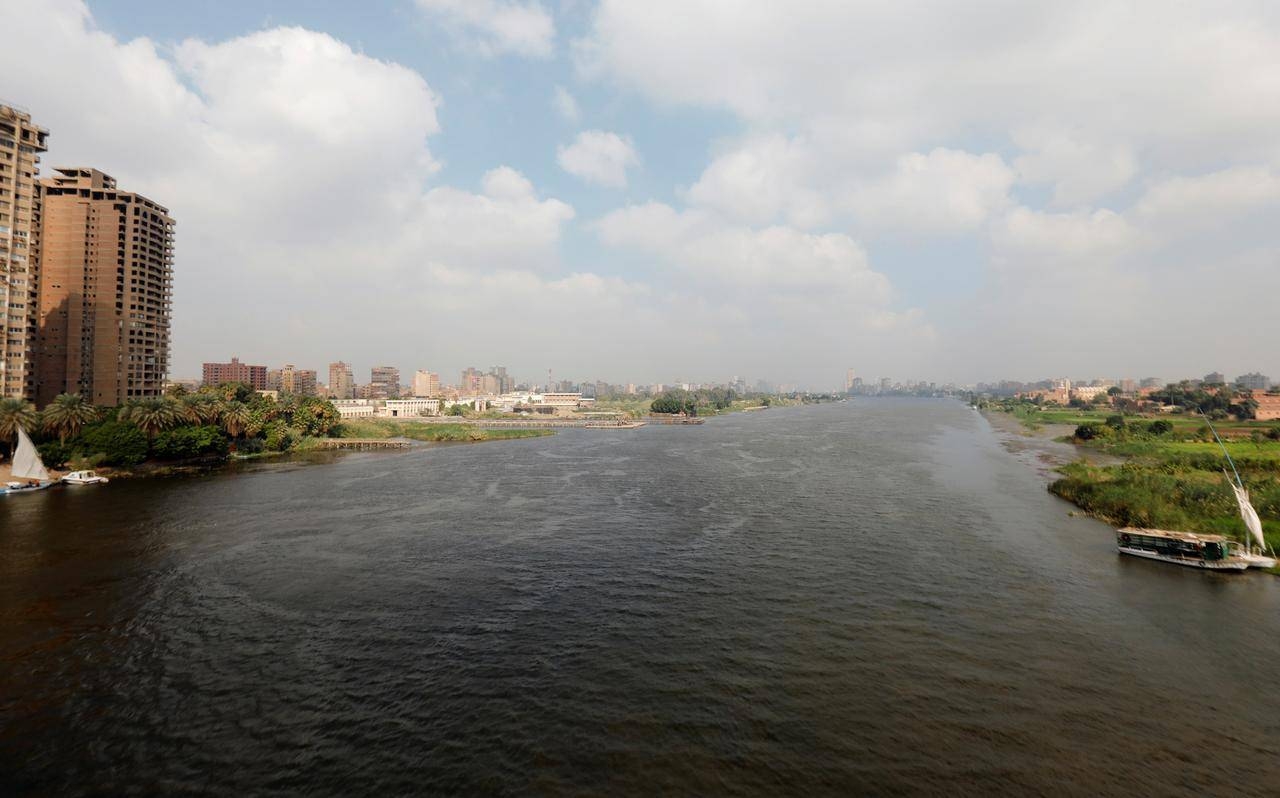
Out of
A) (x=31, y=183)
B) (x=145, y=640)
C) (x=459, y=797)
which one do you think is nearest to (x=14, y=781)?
(x=145, y=640)

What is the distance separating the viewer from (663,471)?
68625 millimetres

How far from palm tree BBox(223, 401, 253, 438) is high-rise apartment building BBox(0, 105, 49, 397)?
19.1 metres

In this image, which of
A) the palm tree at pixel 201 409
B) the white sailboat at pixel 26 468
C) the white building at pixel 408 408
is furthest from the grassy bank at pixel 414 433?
the white sailboat at pixel 26 468

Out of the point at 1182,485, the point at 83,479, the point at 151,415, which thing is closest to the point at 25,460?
the point at 83,479

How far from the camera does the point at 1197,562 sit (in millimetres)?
30109

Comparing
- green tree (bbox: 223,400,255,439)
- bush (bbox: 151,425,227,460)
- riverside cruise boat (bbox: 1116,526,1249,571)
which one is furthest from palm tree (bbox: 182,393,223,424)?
riverside cruise boat (bbox: 1116,526,1249,571)

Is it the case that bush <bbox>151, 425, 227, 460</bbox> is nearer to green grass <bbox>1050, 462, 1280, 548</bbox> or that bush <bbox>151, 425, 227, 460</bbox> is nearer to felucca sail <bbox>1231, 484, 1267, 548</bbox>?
green grass <bbox>1050, 462, 1280, 548</bbox>

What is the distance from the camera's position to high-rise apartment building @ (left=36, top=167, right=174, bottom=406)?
78.5m

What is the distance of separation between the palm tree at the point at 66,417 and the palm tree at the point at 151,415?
3.20 meters

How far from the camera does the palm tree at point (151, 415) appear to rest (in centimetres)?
6308

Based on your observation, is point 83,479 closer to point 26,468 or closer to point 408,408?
point 26,468

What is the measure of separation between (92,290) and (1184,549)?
4977 inches

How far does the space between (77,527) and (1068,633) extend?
196 ft

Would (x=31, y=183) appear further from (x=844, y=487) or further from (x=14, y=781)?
(x=844, y=487)
